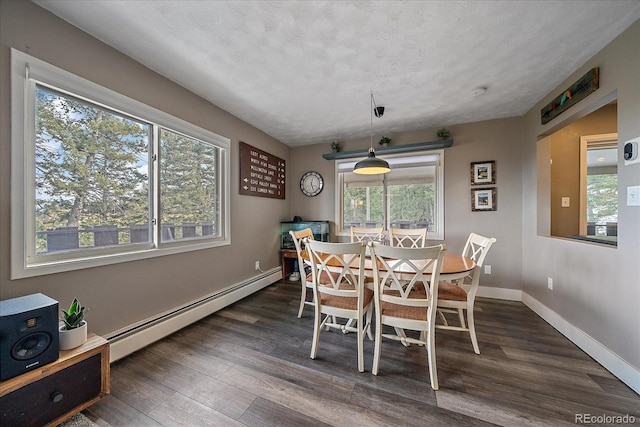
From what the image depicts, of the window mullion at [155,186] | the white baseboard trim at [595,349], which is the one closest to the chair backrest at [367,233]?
the white baseboard trim at [595,349]

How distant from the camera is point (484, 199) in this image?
10.5 feet

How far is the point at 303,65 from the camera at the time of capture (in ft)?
6.62

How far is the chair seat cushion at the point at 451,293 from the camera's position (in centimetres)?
193

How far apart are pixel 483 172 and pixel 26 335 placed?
4500mm

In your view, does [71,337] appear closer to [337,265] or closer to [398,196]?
[337,265]

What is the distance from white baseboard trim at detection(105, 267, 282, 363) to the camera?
1.84m

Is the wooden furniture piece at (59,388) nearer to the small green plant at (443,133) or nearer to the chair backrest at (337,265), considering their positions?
the chair backrest at (337,265)

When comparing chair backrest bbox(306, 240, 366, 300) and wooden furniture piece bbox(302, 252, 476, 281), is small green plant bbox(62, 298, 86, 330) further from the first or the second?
wooden furniture piece bbox(302, 252, 476, 281)

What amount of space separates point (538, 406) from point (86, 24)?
394 cm

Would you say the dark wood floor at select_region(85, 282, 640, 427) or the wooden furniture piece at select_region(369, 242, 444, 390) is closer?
the dark wood floor at select_region(85, 282, 640, 427)

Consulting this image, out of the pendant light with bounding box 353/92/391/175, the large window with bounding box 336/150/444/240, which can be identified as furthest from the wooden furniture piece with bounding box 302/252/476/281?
the large window with bounding box 336/150/444/240

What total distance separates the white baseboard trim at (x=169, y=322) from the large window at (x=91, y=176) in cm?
61

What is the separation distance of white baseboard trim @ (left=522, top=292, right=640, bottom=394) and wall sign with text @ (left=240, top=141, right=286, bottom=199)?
3.87 metres

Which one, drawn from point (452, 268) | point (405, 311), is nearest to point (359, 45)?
point (452, 268)
